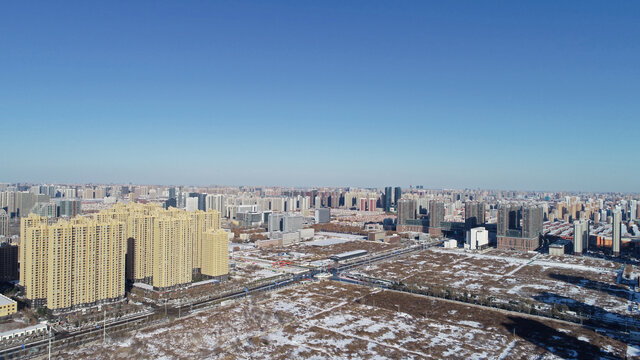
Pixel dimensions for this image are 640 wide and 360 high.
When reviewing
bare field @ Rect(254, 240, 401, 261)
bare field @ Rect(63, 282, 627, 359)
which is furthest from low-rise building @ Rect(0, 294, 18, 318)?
bare field @ Rect(254, 240, 401, 261)

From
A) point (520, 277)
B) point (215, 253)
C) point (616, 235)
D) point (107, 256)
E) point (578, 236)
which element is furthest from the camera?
point (578, 236)

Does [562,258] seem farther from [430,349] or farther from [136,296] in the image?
[136,296]

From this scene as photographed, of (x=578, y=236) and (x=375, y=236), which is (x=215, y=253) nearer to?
(x=375, y=236)

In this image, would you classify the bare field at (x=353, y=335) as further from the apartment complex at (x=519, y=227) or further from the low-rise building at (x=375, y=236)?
the low-rise building at (x=375, y=236)

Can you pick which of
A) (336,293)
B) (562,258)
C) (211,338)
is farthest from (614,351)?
(562,258)

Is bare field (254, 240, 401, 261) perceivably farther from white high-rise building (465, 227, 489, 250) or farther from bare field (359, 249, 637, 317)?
white high-rise building (465, 227, 489, 250)

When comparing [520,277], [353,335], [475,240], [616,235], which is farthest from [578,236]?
→ [353,335]
